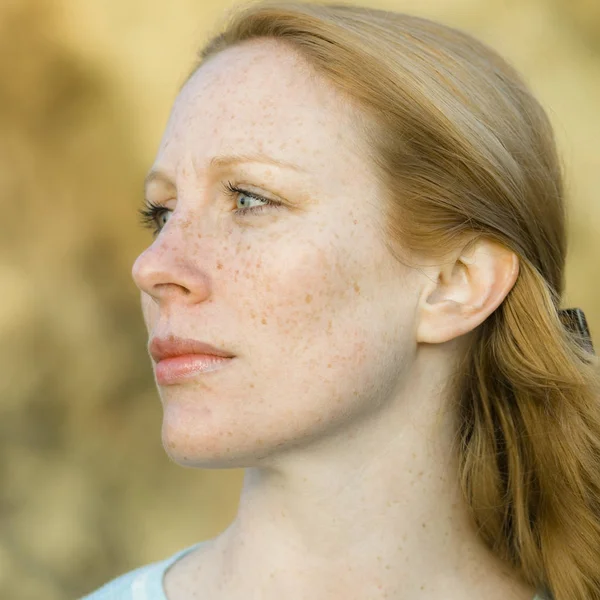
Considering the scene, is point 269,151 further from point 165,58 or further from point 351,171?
point 165,58

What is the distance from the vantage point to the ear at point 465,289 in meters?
1.91

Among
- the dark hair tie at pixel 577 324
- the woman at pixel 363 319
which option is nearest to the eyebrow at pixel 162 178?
the woman at pixel 363 319

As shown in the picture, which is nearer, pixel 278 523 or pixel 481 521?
pixel 278 523

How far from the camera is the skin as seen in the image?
176 cm

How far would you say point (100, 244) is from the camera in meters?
3.39

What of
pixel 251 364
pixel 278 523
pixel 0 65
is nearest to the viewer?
pixel 251 364

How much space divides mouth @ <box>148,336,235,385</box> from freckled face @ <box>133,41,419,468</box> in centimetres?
1

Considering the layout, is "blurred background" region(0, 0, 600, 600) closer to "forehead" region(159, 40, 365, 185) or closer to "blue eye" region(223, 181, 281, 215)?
"forehead" region(159, 40, 365, 185)

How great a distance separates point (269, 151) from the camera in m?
1.82

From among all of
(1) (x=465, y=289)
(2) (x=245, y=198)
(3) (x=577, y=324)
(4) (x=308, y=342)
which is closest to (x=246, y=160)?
(2) (x=245, y=198)

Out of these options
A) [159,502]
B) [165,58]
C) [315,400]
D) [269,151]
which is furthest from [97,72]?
[315,400]

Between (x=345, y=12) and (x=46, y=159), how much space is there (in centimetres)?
164

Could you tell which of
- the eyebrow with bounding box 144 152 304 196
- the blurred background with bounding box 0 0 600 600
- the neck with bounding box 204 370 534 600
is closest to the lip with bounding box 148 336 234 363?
the neck with bounding box 204 370 534 600

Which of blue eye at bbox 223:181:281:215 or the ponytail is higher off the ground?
blue eye at bbox 223:181:281:215
